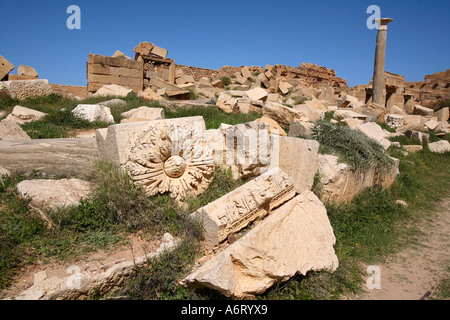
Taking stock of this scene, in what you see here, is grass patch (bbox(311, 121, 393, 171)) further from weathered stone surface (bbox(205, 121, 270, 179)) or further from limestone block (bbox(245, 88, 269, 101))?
limestone block (bbox(245, 88, 269, 101))

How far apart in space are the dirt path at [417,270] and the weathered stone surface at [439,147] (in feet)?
18.6

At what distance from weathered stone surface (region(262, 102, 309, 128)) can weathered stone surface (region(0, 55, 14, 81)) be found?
979 cm

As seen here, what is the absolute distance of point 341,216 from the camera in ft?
14.0

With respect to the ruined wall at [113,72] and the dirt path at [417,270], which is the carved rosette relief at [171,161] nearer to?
the dirt path at [417,270]

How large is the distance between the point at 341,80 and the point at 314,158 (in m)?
22.5

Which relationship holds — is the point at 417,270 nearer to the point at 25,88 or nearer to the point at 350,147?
the point at 350,147

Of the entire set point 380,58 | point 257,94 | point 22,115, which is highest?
point 380,58

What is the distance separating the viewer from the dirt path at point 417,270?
3.03m

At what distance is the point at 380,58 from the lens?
14.3 meters

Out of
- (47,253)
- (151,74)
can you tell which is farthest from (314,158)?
(151,74)

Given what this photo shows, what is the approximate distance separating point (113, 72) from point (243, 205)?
446 inches

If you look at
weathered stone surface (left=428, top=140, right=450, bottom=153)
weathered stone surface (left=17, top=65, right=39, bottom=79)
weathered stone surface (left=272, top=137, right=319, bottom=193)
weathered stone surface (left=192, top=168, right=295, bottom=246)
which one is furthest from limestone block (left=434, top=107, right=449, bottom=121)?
weathered stone surface (left=17, top=65, right=39, bottom=79)

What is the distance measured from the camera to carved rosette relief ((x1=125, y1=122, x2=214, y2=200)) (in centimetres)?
333

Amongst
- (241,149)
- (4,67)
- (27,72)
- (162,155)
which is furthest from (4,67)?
(241,149)
